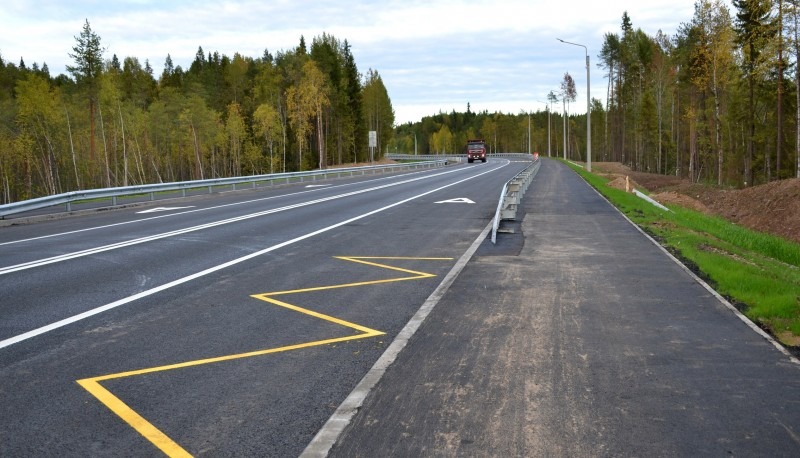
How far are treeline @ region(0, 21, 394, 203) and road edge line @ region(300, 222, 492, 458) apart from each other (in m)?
64.9

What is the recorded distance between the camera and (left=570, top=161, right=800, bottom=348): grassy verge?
6.97 m

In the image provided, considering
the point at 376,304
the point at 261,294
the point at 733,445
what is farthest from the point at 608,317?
the point at 261,294

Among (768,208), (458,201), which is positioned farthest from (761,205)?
(458,201)

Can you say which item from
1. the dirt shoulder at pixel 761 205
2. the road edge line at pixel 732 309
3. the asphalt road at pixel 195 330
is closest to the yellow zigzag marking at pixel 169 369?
the asphalt road at pixel 195 330

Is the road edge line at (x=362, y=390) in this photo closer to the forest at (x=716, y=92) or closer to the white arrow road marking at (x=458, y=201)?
the white arrow road marking at (x=458, y=201)

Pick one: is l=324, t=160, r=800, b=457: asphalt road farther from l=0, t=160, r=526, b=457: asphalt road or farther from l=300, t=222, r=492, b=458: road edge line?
l=0, t=160, r=526, b=457: asphalt road

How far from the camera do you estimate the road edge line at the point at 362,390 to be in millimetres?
3791


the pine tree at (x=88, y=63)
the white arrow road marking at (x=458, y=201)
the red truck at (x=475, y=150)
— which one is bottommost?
the white arrow road marking at (x=458, y=201)

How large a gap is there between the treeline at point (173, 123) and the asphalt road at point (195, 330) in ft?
195

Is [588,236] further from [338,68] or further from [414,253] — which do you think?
[338,68]

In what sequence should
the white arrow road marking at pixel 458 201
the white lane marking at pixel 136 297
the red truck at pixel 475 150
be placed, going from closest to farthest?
the white lane marking at pixel 136 297, the white arrow road marking at pixel 458 201, the red truck at pixel 475 150

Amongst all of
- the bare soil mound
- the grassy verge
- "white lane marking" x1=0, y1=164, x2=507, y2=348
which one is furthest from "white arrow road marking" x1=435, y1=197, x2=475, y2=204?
the bare soil mound

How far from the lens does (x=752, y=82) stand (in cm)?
4666

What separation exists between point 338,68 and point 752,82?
6374 centimetres
